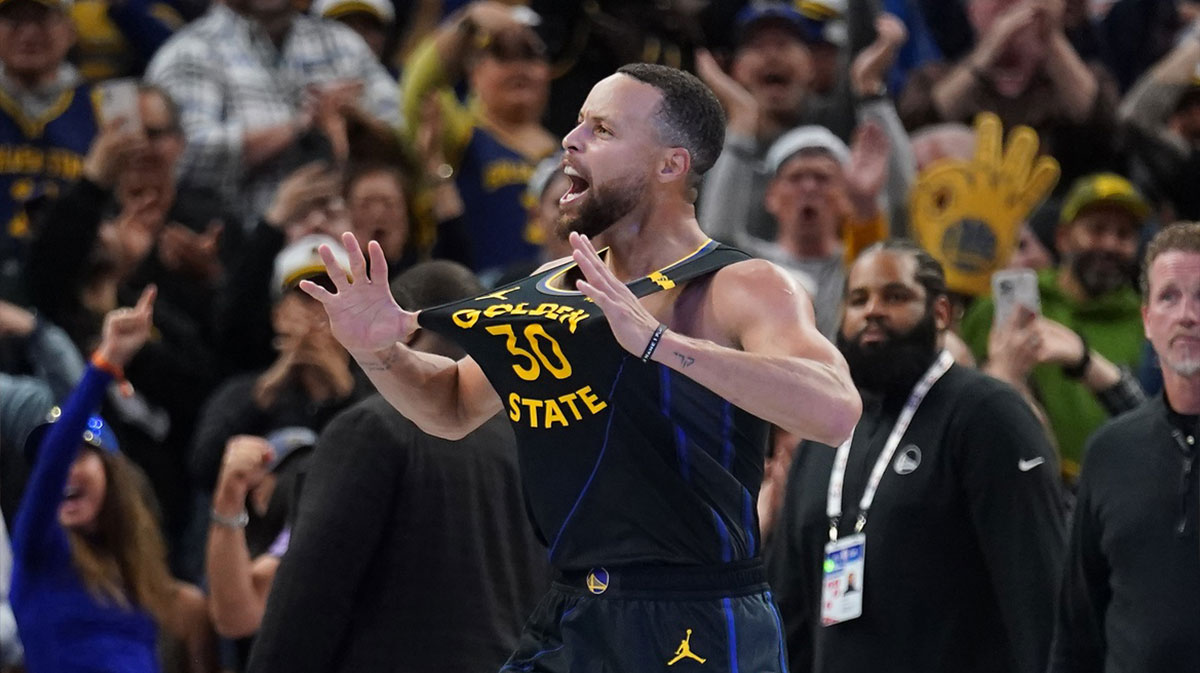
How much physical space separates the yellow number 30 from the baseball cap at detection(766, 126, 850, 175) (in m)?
4.42

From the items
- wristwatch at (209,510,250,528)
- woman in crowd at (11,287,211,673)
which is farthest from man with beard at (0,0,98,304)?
wristwatch at (209,510,250,528)

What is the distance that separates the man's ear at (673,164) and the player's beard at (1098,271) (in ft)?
14.3

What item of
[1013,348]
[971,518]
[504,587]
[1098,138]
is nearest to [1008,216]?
[1098,138]

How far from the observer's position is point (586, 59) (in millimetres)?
9586

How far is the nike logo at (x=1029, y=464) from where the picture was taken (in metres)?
5.34

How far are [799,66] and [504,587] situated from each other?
4.79 m

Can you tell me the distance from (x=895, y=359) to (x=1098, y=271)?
2.56 metres

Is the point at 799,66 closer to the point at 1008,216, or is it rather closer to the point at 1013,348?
the point at 1008,216

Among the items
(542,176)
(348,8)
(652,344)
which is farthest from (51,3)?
(652,344)

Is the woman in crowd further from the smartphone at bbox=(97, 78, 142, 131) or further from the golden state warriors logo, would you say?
the golden state warriors logo

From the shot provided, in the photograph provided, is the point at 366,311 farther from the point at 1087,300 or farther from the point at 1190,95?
the point at 1190,95

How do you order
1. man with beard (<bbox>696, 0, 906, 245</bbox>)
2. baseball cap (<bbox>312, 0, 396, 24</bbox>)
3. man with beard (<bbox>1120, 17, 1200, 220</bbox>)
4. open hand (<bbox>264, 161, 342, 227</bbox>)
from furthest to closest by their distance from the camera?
baseball cap (<bbox>312, 0, 396, 24</bbox>), man with beard (<bbox>1120, 17, 1200, 220</bbox>), man with beard (<bbox>696, 0, 906, 245</bbox>), open hand (<bbox>264, 161, 342, 227</bbox>)

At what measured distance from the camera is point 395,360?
162 inches

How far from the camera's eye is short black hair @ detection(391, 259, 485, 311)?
203 inches
